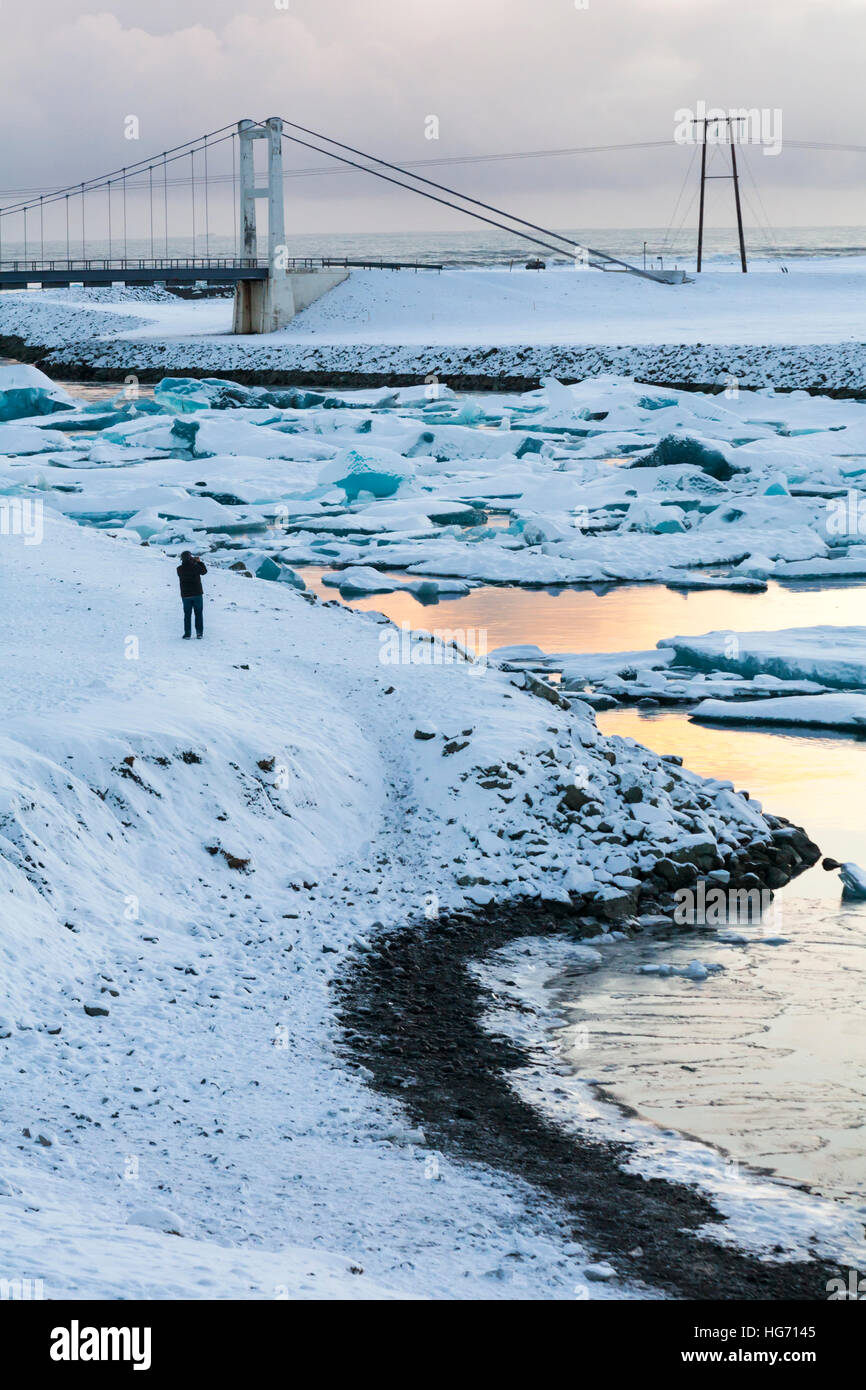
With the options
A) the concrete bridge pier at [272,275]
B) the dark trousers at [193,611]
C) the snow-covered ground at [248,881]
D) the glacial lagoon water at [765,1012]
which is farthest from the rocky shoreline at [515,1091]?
the concrete bridge pier at [272,275]

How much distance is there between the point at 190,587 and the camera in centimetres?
1557

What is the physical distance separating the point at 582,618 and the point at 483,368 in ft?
135

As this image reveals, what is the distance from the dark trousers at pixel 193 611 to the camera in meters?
15.6

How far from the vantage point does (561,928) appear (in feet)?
37.2

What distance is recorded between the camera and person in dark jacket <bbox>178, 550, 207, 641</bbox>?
15.6 meters

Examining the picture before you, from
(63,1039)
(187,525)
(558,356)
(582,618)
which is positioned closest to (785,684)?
(582,618)

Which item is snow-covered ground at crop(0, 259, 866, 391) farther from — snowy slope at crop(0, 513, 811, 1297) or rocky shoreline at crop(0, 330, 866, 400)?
snowy slope at crop(0, 513, 811, 1297)

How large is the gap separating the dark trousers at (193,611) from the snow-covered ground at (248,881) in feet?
0.56

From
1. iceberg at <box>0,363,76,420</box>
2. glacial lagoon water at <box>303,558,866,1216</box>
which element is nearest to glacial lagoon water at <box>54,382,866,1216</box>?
glacial lagoon water at <box>303,558,866,1216</box>

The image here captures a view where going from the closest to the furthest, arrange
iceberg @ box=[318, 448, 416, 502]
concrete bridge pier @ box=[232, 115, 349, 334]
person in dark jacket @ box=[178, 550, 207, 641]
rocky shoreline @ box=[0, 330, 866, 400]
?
1. person in dark jacket @ box=[178, 550, 207, 641]
2. iceberg @ box=[318, 448, 416, 502]
3. rocky shoreline @ box=[0, 330, 866, 400]
4. concrete bridge pier @ box=[232, 115, 349, 334]

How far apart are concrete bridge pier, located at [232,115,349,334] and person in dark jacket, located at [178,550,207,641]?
6129 centimetres

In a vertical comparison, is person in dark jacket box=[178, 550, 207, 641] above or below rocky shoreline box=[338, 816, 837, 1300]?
above

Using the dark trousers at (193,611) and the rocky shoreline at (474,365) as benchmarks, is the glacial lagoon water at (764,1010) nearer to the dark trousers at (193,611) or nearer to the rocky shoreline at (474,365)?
the dark trousers at (193,611)

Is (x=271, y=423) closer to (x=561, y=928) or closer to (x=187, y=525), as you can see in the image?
(x=187, y=525)
